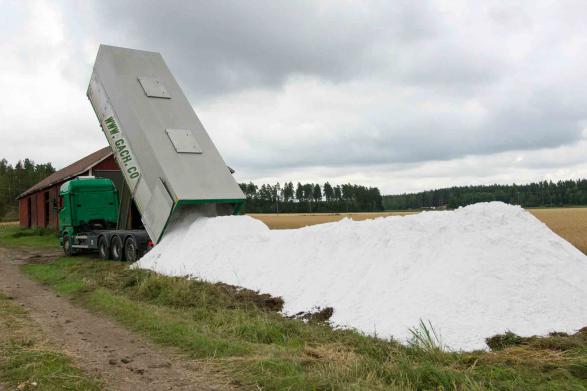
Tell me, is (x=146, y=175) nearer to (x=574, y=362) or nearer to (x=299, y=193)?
(x=574, y=362)

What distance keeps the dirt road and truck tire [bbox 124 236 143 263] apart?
523 centimetres

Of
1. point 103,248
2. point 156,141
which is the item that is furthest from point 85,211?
point 156,141

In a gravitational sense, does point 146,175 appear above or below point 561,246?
above

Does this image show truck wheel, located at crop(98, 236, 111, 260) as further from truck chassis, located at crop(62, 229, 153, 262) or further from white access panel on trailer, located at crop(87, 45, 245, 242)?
white access panel on trailer, located at crop(87, 45, 245, 242)

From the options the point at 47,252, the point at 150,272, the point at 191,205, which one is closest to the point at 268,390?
the point at 150,272

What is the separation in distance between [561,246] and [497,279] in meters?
1.73

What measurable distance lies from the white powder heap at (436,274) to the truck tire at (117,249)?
6.05 m

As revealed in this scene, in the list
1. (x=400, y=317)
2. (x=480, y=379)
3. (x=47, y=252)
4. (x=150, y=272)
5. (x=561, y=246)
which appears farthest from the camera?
(x=47, y=252)

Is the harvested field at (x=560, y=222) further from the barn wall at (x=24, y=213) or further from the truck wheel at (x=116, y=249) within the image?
the barn wall at (x=24, y=213)

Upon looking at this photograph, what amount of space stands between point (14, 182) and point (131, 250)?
83.6 meters

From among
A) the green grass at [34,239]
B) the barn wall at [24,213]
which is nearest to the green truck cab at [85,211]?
the green grass at [34,239]

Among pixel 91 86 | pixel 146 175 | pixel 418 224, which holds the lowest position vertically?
pixel 418 224

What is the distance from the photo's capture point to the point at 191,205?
14.8 metres

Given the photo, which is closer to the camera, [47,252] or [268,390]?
[268,390]
